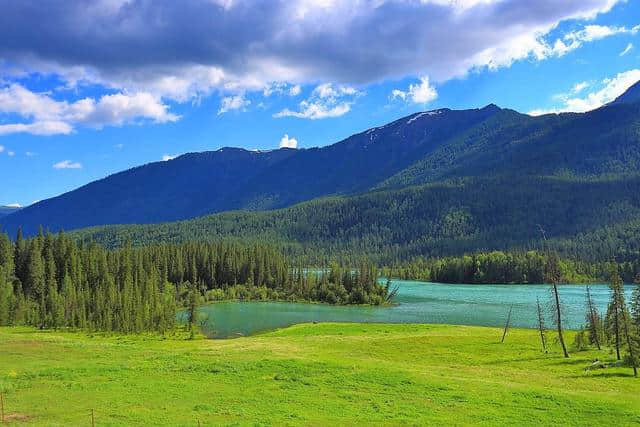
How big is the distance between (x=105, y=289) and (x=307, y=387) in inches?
3615

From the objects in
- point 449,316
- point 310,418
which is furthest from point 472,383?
point 449,316

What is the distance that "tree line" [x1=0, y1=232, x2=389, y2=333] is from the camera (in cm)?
10450

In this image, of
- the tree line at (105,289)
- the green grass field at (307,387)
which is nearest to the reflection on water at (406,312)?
the tree line at (105,289)

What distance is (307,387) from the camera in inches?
1677

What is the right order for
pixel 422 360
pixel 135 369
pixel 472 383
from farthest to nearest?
pixel 422 360, pixel 135 369, pixel 472 383

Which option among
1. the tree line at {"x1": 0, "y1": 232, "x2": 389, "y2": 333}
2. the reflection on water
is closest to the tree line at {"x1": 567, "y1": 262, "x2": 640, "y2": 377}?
the reflection on water

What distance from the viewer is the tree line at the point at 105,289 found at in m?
104

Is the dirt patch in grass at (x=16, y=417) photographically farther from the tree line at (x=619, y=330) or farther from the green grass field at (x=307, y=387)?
the tree line at (x=619, y=330)

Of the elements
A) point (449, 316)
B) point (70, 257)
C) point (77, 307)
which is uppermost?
point (70, 257)

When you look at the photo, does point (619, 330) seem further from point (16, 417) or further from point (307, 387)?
point (16, 417)

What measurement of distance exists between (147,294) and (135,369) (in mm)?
73530

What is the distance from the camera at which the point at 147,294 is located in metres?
120

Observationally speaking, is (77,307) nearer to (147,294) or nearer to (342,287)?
(147,294)

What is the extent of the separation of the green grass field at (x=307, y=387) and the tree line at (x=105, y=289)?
35844 millimetres
